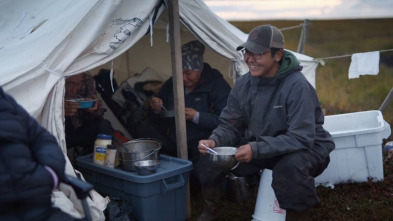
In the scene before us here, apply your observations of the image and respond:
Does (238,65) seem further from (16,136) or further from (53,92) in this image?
(16,136)

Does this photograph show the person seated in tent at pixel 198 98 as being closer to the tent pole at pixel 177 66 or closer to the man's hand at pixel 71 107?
the tent pole at pixel 177 66

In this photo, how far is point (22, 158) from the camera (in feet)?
7.27

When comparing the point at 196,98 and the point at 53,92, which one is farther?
the point at 196,98

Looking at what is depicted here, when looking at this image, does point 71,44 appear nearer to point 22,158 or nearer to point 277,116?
point 22,158

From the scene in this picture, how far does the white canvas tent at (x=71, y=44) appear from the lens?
3084 mm

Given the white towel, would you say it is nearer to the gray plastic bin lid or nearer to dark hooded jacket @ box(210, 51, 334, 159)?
dark hooded jacket @ box(210, 51, 334, 159)

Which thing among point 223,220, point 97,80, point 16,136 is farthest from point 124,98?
point 16,136

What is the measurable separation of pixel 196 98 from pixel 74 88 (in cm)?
120

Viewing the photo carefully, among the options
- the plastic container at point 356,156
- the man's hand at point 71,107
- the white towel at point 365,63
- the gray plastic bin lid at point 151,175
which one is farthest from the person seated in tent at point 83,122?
Answer: the white towel at point 365,63

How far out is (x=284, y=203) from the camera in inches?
118

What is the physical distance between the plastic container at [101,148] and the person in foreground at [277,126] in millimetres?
872

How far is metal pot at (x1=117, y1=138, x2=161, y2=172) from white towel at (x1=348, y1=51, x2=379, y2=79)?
305 cm

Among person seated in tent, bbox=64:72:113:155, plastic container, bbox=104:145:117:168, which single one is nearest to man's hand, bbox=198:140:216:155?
plastic container, bbox=104:145:117:168

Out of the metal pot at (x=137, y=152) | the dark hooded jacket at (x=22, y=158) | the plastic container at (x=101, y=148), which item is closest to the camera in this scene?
the dark hooded jacket at (x=22, y=158)
